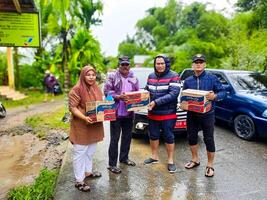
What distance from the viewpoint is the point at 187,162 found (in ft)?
18.9

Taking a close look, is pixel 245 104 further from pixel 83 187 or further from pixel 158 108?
pixel 83 187

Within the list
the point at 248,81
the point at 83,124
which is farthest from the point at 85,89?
the point at 248,81

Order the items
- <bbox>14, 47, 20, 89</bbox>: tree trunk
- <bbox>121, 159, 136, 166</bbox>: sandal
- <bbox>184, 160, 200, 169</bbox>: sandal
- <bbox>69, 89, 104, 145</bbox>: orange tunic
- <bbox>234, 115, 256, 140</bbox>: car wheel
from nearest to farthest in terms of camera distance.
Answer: <bbox>69, 89, 104, 145</bbox>: orange tunic → <bbox>184, 160, 200, 169</bbox>: sandal → <bbox>121, 159, 136, 166</bbox>: sandal → <bbox>234, 115, 256, 140</bbox>: car wheel → <bbox>14, 47, 20, 89</bbox>: tree trunk

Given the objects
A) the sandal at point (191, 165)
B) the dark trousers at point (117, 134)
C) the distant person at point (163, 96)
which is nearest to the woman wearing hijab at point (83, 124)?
the dark trousers at point (117, 134)

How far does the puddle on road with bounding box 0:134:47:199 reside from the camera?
5.61 meters

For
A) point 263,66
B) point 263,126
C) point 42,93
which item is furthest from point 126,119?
point 42,93

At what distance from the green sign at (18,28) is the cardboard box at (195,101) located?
6.12m

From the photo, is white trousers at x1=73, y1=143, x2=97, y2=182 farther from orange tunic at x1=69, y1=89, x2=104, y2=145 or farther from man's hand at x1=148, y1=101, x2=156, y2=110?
man's hand at x1=148, y1=101, x2=156, y2=110

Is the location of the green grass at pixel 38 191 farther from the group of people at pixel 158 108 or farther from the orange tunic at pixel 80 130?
the orange tunic at pixel 80 130

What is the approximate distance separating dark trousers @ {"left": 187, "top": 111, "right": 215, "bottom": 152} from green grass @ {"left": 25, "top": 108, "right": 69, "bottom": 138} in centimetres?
473

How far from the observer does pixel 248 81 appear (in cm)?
786

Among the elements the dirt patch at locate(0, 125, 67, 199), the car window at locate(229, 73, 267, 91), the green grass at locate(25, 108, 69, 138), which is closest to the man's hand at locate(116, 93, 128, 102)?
the dirt patch at locate(0, 125, 67, 199)

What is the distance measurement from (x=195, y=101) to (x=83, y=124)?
1791 mm

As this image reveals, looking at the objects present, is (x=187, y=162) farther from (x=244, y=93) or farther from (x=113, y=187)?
(x=244, y=93)
